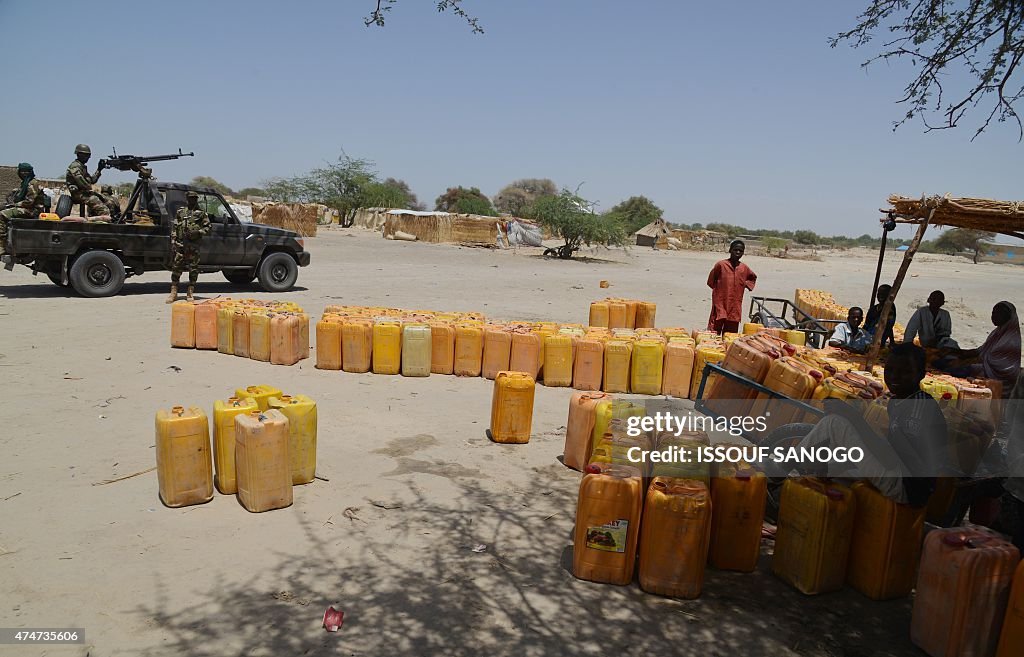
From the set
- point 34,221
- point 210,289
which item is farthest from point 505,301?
point 34,221

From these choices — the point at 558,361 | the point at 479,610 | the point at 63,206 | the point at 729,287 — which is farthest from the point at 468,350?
the point at 63,206

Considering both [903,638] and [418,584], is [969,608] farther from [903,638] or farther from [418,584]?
[418,584]

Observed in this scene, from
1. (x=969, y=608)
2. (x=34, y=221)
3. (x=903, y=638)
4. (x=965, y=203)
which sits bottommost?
(x=903, y=638)

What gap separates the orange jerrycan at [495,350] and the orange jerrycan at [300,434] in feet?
12.0

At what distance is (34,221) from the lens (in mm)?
11453

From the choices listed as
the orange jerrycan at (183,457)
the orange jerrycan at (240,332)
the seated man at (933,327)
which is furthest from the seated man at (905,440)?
the orange jerrycan at (240,332)

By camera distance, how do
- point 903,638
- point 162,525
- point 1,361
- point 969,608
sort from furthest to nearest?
point 1,361 → point 162,525 → point 903,638 → point 969,608

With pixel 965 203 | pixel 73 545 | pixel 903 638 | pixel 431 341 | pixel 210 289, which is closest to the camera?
pixel 903 638

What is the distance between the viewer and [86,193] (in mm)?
13070

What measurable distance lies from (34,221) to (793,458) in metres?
12.6

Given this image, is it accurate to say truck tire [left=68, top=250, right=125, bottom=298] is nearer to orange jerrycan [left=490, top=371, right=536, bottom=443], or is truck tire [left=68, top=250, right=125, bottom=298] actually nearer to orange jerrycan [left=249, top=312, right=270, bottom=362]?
orange jerrycan [left=249, top=312, right=270, bottom=362]

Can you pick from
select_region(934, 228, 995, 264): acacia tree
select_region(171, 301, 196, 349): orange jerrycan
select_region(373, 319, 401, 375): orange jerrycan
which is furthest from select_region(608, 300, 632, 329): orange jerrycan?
select_region(934, 228, 995, 264): acacia tree

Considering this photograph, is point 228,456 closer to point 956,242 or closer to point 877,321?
point 877,321

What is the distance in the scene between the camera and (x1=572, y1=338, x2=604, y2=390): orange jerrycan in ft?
27.0
